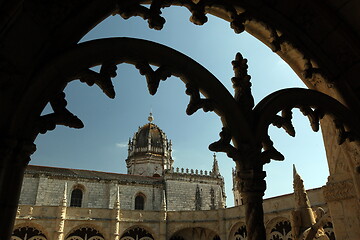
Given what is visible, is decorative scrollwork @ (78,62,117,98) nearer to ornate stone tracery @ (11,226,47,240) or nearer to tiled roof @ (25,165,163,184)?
ornate stone tracery @ (11,226,47,240)

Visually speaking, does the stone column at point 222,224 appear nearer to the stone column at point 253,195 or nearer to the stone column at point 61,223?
the stone column at point 61,223

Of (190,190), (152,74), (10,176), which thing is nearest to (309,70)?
(152,74)

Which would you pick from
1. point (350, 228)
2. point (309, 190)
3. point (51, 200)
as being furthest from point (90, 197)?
point (350, 228)

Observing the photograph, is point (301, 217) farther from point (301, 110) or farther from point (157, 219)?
point (157, 219)

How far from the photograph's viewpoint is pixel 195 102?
2062 mm

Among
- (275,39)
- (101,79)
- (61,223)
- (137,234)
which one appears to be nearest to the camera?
(101,79)

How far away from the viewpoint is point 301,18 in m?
2.72

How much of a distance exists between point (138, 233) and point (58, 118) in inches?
858

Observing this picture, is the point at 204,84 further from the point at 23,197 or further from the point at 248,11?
the point at 23,197

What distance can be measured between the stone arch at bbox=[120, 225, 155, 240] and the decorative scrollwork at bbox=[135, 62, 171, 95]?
2074 centimetres

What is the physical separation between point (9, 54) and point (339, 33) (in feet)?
8.55

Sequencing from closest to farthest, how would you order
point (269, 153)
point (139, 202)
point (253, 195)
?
point (253, 195) → point (269, 153) → point (139, 202)

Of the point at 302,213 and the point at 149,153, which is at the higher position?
the point at 149,153

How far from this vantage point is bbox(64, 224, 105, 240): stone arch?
19.9m
